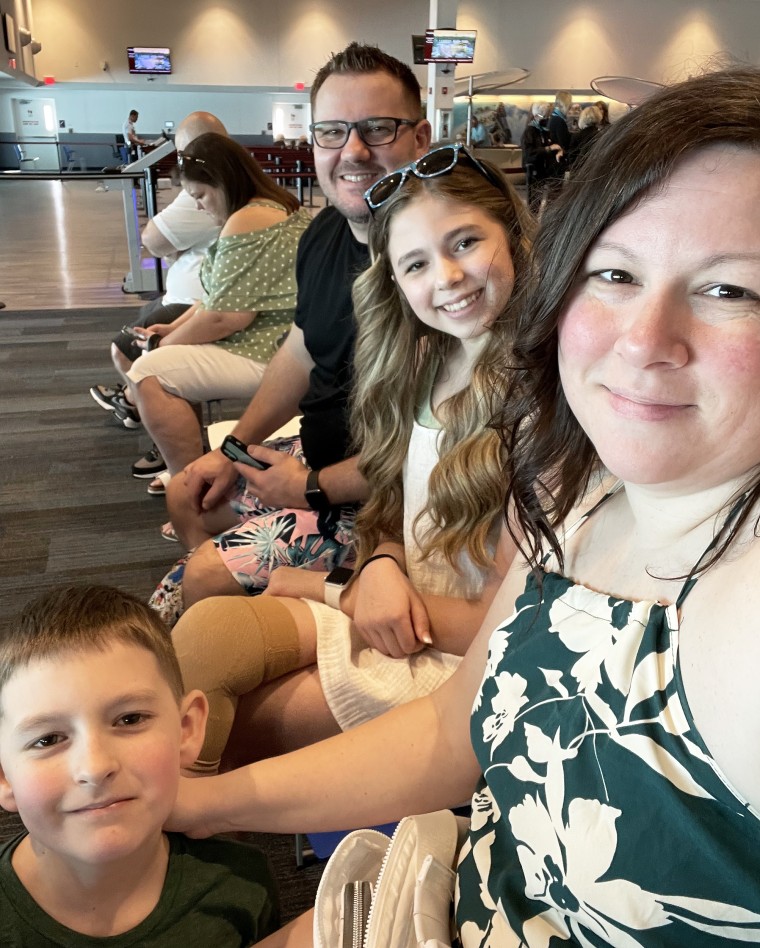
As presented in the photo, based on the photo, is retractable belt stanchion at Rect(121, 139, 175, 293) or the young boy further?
retractable belt stanchion at Rect(121, 139, 175, 293)

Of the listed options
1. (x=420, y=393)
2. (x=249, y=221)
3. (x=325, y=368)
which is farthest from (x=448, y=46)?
(x=420, y=393)

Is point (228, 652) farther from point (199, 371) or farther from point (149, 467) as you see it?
point (149, 467)

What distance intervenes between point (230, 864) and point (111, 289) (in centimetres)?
725

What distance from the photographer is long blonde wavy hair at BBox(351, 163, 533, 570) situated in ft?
4.79

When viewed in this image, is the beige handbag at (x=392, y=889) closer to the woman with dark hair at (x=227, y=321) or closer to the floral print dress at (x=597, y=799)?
the floral print dress at (x=597, y=799)

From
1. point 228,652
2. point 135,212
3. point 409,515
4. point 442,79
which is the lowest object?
point 228,652

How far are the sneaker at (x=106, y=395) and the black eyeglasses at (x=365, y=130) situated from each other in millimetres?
2674

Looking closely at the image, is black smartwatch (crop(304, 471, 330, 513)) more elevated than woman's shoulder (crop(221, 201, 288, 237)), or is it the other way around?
woman's shoulder (crop(221, 201, 288, 237))

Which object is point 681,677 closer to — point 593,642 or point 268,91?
point 593,642

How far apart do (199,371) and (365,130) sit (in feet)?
4.42

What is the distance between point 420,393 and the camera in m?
1.66

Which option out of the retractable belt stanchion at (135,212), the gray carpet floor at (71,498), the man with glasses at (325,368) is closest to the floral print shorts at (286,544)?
the man with glasses at (325,368)

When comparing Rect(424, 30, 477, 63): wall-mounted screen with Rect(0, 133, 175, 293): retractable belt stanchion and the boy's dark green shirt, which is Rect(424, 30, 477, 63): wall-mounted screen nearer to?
Rect(0, 133, 175, 293): retractable belt stanchion

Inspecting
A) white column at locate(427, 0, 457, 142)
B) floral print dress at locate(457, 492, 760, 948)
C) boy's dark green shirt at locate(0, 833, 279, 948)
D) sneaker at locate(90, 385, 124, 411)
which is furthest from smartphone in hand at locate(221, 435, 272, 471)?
white column at locate(427, 0, 457, 142)
